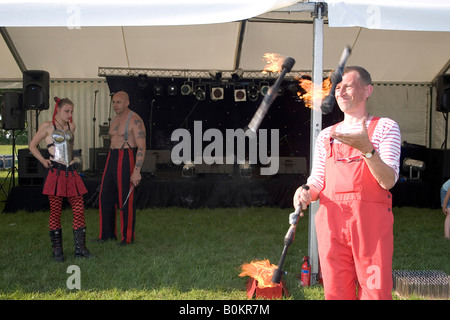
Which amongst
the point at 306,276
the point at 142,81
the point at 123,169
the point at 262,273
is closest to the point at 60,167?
the point at 123,169

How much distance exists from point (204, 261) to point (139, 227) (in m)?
2.02

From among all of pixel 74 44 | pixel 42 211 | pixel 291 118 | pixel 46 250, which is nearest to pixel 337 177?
pixel 46 250

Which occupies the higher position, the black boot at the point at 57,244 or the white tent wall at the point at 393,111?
the white tent wall at the point at 393,111

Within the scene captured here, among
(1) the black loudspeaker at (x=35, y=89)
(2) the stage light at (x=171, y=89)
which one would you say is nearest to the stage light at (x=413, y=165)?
(2) the stage light at (x=171, y=89)

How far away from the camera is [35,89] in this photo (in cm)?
745

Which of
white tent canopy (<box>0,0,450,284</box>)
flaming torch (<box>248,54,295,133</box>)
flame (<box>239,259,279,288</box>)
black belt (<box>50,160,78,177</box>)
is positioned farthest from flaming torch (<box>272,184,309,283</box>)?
white tent canopy (<box>0,0,450,284</box>)

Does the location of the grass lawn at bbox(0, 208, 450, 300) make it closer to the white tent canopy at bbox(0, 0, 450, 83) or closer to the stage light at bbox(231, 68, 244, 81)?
the stage light at bbox(231, 68, 244, 81)

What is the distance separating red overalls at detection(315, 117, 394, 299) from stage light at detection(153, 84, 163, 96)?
732 centimetres

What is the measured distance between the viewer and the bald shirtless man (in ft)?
16.9

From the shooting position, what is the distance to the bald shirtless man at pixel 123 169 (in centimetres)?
515

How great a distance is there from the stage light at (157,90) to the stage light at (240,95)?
1.62 m

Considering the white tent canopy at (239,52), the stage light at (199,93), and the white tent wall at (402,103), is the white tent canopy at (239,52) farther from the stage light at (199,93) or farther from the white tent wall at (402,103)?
the stage light at (199,93)

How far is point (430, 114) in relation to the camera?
9.00 metres

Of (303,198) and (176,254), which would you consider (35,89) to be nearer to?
(176,254)
